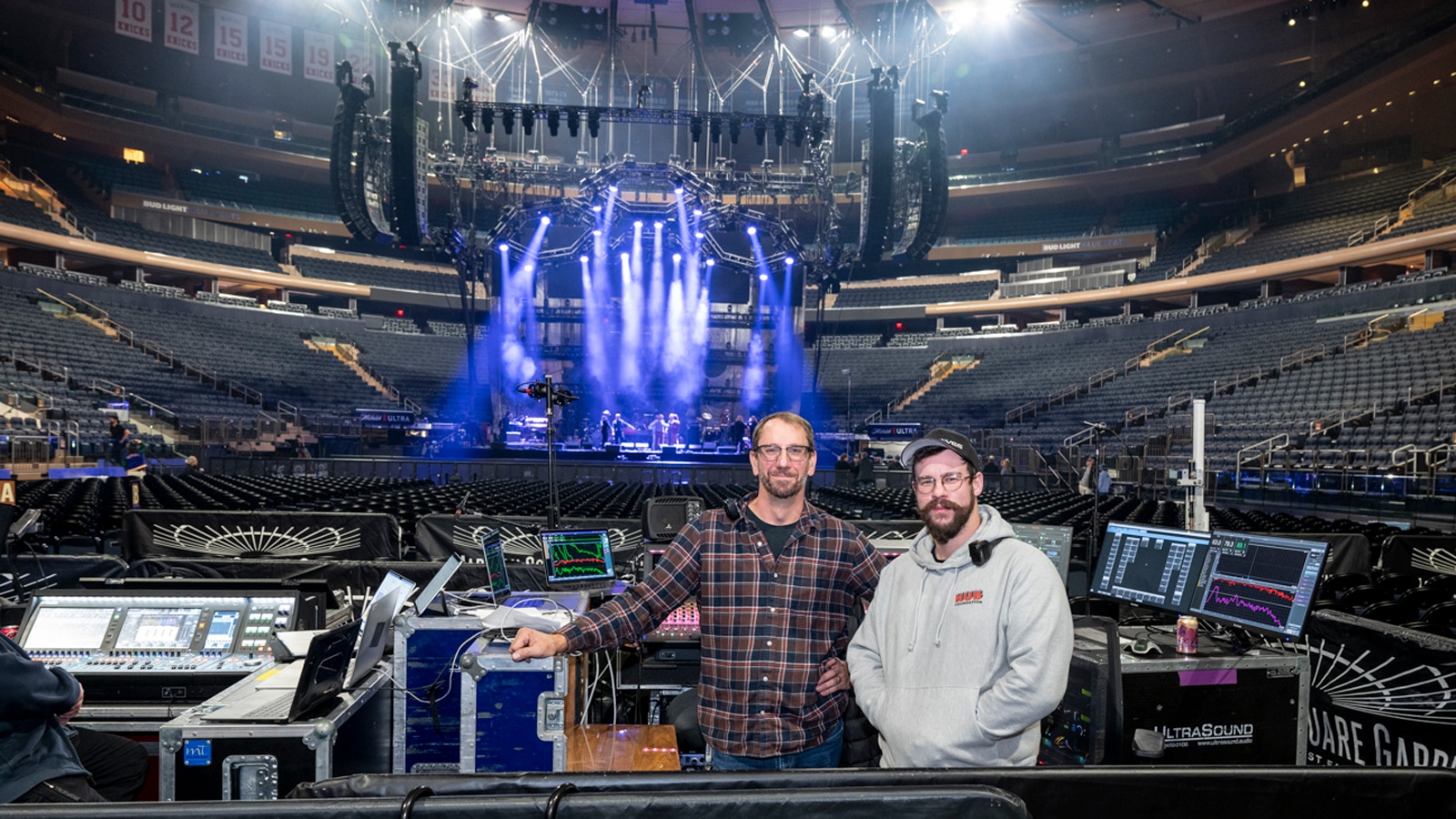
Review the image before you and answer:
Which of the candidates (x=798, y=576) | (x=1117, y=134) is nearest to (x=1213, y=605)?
(x=798, y=576)

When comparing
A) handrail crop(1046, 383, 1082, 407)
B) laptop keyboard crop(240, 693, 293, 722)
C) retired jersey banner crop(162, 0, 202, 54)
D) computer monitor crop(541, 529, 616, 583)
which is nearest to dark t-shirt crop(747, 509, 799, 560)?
laptop keyboard crop(240, 693, 293, 722)

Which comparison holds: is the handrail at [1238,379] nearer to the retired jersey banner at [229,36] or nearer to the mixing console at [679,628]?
the mixing console at [679,628]

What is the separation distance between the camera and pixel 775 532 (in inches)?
124

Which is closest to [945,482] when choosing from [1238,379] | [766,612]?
[766,612]

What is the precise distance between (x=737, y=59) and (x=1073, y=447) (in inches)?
933

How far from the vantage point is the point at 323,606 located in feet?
14.3

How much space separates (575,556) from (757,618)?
2.44 metres

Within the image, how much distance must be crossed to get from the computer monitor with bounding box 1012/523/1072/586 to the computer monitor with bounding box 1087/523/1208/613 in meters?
0.26

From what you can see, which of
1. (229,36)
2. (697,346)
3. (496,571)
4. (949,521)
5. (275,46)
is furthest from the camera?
(275,46)

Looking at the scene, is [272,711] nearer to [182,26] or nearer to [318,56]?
[182,26]

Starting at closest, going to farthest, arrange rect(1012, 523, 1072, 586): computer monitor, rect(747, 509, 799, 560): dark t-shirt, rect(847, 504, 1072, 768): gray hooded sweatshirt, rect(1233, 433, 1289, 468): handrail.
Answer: rect(847, 504, 1072, 768): gray hooded sweatshirt
rect(747, 509, 799, 560): dark t-shirt
rect(1012, 523, 1072, 586): computer monitor
rect(1233, 433, 1289, 468): handrail

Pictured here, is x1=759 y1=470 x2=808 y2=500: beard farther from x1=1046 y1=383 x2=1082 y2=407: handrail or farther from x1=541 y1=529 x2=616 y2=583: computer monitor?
x1=1046 y1=383 x2=1082 y2=407: handrail

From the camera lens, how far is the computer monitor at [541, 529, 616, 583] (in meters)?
5.13

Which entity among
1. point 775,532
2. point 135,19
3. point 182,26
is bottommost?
point 775,532
